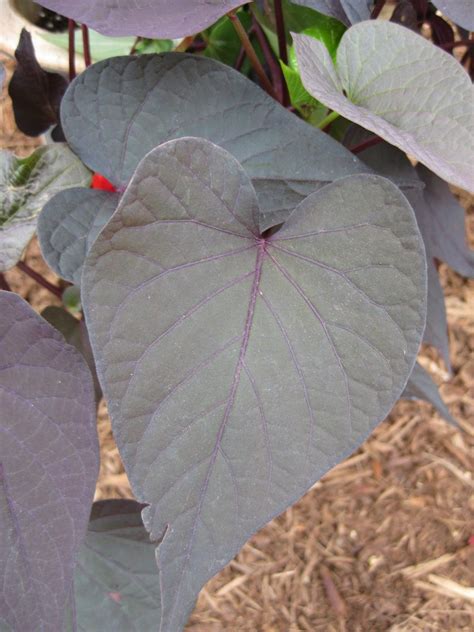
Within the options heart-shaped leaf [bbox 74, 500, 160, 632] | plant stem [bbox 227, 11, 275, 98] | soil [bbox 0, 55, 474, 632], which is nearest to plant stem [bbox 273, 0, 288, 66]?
plant stem [bbox 227, 11, 275, 98]

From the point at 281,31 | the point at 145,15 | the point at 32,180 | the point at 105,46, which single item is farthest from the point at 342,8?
the point at 105,46

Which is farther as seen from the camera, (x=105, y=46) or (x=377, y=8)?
(x=105, y=46)

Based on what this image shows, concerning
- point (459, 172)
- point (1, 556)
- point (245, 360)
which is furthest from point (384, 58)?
point (1, 556)

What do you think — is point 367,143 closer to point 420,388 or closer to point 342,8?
point 342,8

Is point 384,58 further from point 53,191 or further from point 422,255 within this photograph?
point 53,191

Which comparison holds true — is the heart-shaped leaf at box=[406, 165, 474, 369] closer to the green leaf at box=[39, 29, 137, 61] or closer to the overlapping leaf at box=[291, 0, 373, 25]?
the overlapping leaf at box=[291, 0, 373, 25]
